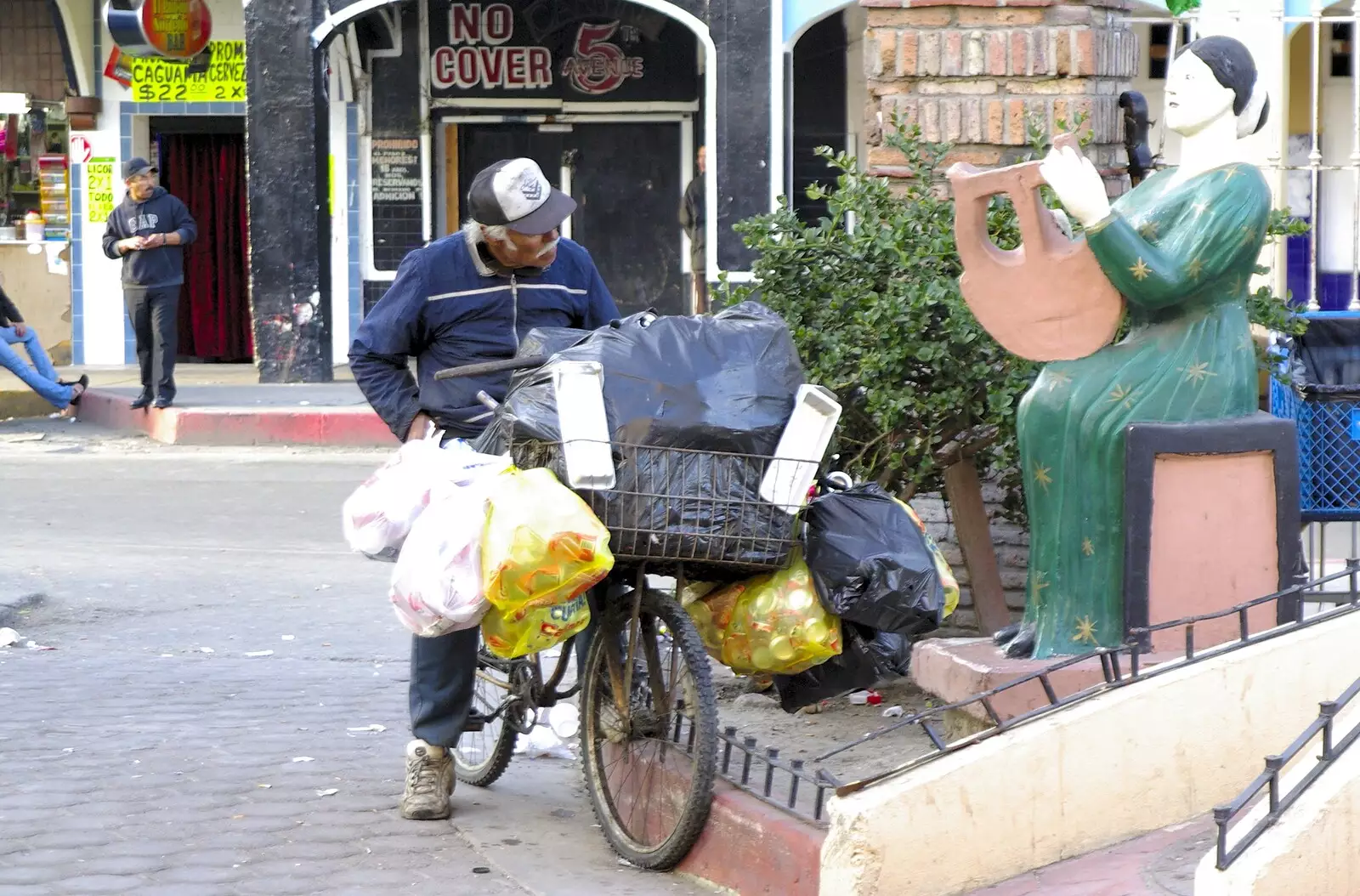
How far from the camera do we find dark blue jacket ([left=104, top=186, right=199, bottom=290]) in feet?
46.8

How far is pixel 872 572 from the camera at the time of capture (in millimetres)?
4359

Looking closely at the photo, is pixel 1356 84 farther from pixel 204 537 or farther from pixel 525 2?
pixel 525 2

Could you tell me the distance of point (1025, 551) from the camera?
626 centimetres

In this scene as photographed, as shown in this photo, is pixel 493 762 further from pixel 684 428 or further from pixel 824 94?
pixel 824 94

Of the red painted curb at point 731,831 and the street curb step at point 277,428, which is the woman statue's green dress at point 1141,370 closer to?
the red painted curb at point 731,831

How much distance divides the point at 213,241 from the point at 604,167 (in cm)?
399

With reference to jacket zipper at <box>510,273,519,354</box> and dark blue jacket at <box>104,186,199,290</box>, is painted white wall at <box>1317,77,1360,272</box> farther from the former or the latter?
jacket zipper at <box>510,273,519,354</box>

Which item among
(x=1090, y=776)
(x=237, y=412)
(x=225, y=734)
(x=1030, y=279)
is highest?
(x=1030, y=279)

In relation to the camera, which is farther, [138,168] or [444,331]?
[138,168]

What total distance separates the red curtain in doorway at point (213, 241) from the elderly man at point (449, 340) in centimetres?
1391

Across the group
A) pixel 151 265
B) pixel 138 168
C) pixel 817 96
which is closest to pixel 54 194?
pixel 138 168

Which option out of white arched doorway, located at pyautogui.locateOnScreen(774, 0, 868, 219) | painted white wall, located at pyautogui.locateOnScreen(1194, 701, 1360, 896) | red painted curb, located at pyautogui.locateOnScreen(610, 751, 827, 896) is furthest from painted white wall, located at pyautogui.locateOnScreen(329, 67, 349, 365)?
painted white wall, located at pyautogui.locateOnScreen(1194, 701, 1360, 896)

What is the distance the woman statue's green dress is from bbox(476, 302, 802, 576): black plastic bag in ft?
A: 2.41

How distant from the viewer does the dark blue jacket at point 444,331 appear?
500 cm
